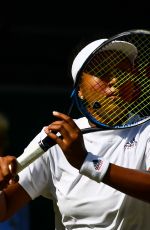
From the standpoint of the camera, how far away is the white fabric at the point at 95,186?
4.16 m

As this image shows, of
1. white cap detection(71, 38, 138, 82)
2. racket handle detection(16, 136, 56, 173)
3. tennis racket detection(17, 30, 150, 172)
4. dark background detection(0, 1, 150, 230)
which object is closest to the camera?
racket handle detection(16, 136, 56, 173)

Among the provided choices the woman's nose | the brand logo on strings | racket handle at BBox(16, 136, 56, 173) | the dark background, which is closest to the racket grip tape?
the brand logo on strings

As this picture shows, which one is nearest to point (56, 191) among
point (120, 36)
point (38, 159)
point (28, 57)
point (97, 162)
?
point (38, 159)

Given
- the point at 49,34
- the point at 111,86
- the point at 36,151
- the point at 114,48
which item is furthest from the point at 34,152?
the point at 49,34

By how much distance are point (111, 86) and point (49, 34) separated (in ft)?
11.3

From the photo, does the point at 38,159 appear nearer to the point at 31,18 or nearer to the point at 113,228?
the point at 113,228

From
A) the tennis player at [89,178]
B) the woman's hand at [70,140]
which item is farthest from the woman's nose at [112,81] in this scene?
the woman's hand at [70,140]

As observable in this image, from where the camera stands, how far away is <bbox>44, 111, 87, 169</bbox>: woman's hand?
12.8ft

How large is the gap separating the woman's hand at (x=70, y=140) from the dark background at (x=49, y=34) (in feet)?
10.5

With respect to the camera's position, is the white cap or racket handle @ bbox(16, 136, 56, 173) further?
the white cap

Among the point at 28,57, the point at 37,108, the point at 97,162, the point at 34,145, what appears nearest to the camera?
the point at 97,162

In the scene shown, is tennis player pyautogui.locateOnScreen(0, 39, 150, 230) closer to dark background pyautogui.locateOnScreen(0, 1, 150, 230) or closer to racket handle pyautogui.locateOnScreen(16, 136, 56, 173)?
racket handle pyautogui.locateOnScreen(16, 136, 56, 173)

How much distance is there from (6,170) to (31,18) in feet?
12.2

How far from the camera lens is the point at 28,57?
25.1 ft
